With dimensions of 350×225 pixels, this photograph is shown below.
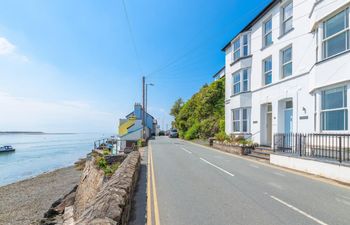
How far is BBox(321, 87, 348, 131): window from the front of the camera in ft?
38.8

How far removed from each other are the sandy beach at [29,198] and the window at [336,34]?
1701cm

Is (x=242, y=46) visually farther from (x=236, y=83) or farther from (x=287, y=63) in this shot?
(x=287, y=63)

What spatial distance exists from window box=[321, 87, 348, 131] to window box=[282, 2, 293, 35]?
21.2 feet

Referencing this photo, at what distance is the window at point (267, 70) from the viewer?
20266mm

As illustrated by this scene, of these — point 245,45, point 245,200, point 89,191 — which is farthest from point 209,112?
point 245,200

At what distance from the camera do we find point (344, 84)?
11.7 metres

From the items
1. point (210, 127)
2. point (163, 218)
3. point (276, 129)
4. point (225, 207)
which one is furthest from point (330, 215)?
point (210, 127)

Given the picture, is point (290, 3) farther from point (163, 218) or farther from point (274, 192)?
point (163, 218)

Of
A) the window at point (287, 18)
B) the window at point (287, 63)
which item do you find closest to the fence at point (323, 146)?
the window at point (287, 63)

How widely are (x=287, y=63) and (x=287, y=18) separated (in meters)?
3.21

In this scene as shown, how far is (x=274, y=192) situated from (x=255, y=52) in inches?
655

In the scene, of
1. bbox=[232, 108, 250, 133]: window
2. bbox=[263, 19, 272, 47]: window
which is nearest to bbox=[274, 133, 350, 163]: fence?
bbox=[232, 108, 250, 133]: window

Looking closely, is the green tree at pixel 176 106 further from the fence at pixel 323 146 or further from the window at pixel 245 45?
the fence at pixel 323 146

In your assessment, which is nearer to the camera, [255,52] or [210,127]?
[255,52]
